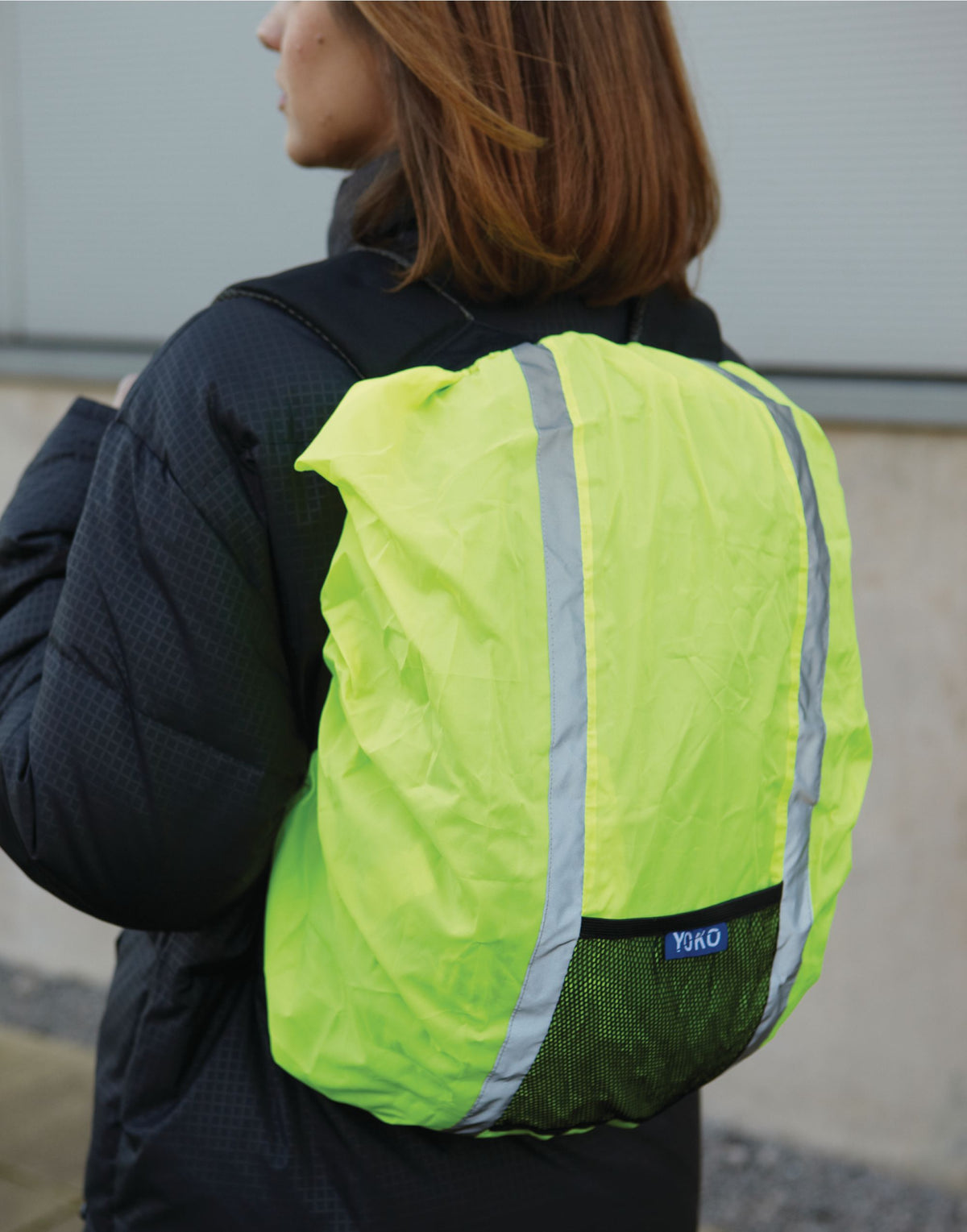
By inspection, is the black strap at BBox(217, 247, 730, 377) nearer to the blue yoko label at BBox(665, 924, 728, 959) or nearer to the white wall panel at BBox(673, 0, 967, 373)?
the blue yoko label at BBox(665, 924, 728, 959)

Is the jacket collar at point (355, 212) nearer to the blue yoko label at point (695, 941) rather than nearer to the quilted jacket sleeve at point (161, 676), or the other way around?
the quilted jacket sleeve at point (161, 676)

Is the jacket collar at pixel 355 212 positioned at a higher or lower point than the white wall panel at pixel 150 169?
higher

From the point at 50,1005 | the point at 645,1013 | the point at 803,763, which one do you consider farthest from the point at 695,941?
the point at 50,1005

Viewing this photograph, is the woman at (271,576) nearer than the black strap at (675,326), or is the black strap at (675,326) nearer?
the woman at (271,576)

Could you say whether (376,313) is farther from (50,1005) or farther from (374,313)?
(50,1005)

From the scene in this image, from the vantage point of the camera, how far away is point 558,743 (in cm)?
98

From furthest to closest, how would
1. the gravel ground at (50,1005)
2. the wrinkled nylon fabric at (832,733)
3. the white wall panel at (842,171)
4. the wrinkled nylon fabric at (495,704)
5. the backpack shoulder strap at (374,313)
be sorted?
the gravel ground at (50,1005)
the white wall panel at (842,171)
the wrinkled nylon fabric at (832,733)
the backpack shoulder strap at (374,313)
the wrinkled nylon fabric at (495,704)

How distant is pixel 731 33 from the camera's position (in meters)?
2.71

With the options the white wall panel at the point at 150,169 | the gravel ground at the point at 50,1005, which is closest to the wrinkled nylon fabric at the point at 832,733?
the white wall panel at the point at 150,169

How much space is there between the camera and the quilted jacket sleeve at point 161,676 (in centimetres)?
104

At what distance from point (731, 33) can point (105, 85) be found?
5.79ft

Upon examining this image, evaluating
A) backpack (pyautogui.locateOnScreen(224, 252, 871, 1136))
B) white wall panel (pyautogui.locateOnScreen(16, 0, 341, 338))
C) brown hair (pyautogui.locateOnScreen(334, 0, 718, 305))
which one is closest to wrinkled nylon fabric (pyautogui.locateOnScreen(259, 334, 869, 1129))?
backpack (pyautogui.locateOnScreen(224, 252, 871, 1136))

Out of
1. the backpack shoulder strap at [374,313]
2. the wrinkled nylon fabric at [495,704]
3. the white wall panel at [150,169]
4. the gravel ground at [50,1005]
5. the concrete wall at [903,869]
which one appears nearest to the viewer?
the wrinkled nylon fabric at [495,704]

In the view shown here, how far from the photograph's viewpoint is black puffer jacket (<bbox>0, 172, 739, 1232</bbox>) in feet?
3.43
